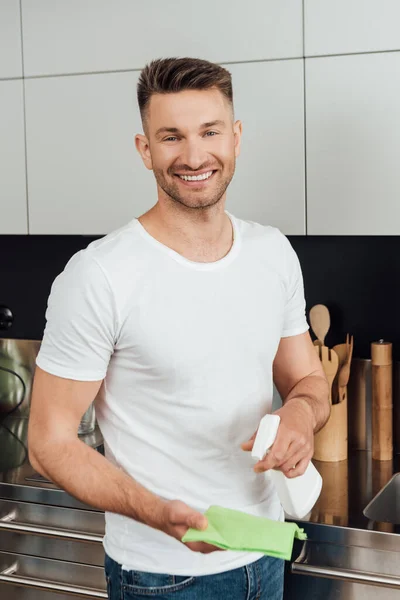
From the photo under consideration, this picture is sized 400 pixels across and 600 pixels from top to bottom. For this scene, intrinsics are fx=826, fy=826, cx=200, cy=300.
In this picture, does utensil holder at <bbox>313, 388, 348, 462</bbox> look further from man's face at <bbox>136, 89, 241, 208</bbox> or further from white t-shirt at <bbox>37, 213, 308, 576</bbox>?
man's face at <bbox>136, 89, 241, 208</bbox>

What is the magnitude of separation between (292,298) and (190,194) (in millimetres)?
346

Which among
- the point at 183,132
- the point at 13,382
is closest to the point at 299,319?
the point at 183,132

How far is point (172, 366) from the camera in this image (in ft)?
4.87

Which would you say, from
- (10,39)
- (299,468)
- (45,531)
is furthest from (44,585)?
(10,39)

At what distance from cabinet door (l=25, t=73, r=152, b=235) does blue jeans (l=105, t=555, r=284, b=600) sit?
40.8 inches

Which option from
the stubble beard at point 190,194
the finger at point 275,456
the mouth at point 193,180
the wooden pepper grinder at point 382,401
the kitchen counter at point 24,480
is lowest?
the kitchen counter at point 24,480

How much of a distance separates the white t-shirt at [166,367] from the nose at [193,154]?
0.16 meters

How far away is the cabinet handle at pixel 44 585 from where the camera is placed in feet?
7.14

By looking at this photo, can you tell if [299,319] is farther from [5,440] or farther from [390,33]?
[5,440]

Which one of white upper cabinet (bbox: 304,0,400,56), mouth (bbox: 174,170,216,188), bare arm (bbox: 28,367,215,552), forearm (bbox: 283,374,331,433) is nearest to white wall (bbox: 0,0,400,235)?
white upper cabinet (bbox: 304,0,400,56)

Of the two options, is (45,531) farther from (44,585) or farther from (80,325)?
(80,325)

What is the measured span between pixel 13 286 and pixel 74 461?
66.5 inches

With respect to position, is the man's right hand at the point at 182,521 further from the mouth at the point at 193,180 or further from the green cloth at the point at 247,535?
the mouth at the point at 193,180

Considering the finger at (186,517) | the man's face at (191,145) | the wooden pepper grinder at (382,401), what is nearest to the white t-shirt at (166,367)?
the man's face at (191,145)
